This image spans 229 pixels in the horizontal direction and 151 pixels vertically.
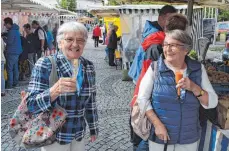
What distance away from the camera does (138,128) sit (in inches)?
93.5

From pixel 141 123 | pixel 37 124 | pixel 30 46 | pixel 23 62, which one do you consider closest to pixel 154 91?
pixel 141 123

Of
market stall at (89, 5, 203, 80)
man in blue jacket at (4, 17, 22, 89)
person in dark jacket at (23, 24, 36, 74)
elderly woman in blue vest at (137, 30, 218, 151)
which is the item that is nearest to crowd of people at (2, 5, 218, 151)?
elderly woman in blue vest at (137, 30, 218, 151)

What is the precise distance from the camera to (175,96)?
7.11 feet

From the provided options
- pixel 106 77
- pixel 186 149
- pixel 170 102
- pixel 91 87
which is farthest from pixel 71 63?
pixel 106 77

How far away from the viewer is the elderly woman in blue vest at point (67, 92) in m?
2.12

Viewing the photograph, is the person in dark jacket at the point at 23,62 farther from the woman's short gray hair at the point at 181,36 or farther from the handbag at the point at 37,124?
the woman's short gray hair at the point at 181,36

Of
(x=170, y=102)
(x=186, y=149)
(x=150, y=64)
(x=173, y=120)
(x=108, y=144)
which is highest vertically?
(x=150, y=64)

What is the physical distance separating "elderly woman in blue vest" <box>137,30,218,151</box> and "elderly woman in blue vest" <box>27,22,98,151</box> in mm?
458

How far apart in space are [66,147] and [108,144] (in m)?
2.21

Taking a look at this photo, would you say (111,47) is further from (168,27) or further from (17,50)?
(168,27)

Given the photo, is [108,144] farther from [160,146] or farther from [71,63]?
[71,63]

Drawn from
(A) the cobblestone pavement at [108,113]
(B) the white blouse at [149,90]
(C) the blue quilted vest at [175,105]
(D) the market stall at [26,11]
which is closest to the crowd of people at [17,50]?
(A) the cobblestone pavement at [108,113]

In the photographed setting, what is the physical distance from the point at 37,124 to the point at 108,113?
152 inches

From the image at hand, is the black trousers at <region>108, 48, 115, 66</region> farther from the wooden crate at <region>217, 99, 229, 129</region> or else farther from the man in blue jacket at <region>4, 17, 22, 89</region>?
the wooden crate at <region>217, 99, 229, 129</region>
